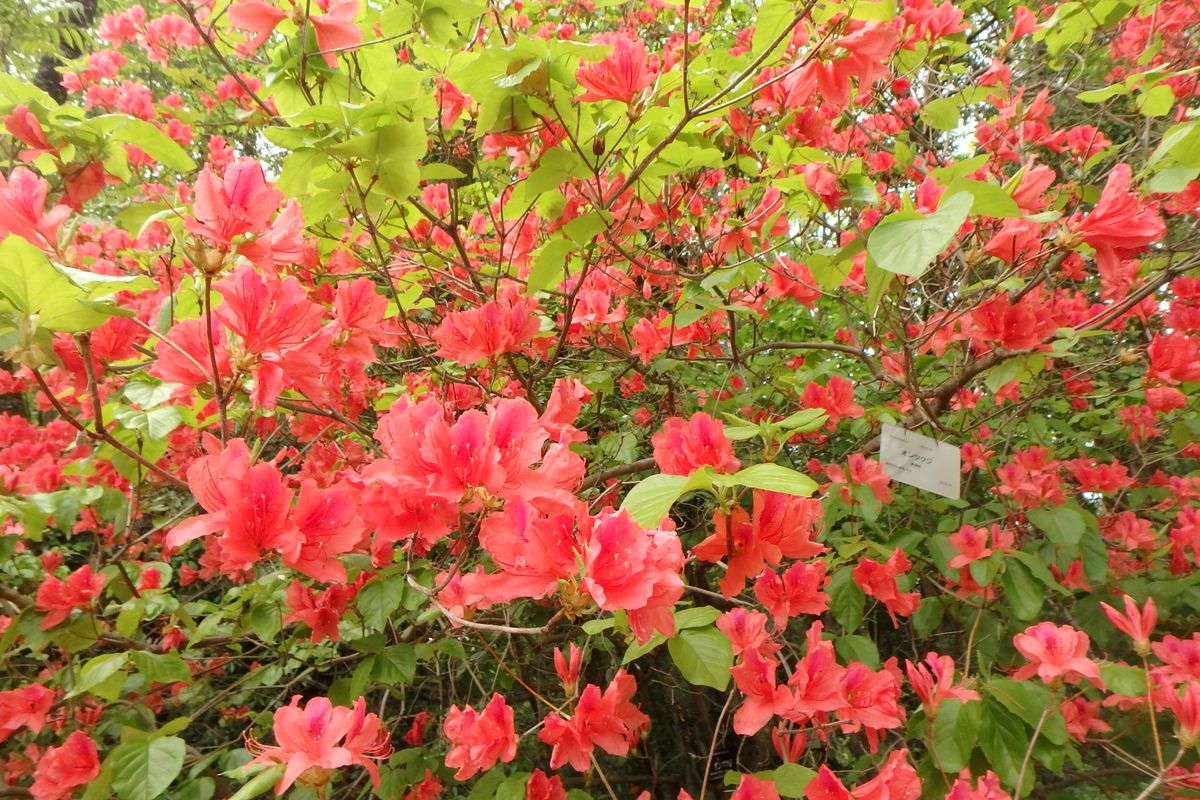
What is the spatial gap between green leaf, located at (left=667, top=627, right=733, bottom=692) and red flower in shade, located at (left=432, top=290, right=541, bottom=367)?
617 millimetres

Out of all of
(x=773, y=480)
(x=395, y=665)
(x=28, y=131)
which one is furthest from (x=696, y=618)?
(x=28, y=131)

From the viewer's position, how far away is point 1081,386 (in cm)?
230

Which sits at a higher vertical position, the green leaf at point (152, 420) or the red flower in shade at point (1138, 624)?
the green leaf at point (152, 420)

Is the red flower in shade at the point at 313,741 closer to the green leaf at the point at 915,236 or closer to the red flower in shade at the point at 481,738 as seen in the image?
the red flower in shade at the point at 481,738

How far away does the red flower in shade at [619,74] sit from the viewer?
47.6 inches

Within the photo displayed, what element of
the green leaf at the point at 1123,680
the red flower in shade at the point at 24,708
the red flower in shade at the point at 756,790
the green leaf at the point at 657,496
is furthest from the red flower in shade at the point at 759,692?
the red flower in shade at the point at 24,708

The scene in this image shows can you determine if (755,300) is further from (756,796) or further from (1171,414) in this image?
(1171,414)

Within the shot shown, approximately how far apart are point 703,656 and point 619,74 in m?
0.98

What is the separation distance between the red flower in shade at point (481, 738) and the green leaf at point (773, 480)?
67cm

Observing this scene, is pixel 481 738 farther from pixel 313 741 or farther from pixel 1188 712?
pixel 1188 712

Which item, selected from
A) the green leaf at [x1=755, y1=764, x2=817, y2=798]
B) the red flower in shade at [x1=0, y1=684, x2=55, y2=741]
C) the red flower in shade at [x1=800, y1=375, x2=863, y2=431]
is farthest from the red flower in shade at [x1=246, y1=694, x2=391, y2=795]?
the red flower in shade at [x1=800, y1=375, x2=863, y2=431]

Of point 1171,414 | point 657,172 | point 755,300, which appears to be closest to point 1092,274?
point 1171,414

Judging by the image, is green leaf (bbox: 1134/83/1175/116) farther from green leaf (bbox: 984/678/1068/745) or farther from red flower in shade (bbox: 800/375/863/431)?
green leaf (bbox: 984/678/1068/745)

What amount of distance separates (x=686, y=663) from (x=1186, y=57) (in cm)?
247
